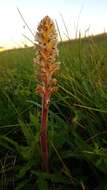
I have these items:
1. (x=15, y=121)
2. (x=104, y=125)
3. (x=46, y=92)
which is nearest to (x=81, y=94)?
(x=104, y=125)

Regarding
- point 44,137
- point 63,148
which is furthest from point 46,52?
point 63,148

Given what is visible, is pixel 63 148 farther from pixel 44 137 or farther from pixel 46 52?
pixel 46 52

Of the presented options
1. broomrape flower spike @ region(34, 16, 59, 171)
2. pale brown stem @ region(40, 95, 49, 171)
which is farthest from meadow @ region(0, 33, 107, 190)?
broomrape flower spike @ region(34, 16, 59, 171)

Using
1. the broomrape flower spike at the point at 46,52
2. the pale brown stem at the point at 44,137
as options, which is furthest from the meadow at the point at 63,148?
the broomrape flower spike at the point at 46,52

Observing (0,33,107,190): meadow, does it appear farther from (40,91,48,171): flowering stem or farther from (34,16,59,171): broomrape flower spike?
(34,16,59,171): broomrape flower spike

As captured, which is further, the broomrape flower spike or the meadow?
the meadow

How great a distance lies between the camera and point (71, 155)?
1.83m

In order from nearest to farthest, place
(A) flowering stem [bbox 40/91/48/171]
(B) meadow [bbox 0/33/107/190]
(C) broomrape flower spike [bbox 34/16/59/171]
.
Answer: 1. (C) broomrape flower spike [bbox 34/16/59/171]
2. (A) flowering stem [bbox 40/91/48/171]
3. (B) meadow [bbox 0/33/107/190]

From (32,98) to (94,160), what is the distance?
1.03 meters

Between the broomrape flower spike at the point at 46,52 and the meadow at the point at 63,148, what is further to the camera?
the meadow at the point at 63,148

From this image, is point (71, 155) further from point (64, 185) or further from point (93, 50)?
point (93, 50)

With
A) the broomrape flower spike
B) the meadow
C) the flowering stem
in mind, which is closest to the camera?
the broomrape flower spike

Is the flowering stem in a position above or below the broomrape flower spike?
below

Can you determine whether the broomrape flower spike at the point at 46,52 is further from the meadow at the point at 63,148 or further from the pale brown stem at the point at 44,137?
the meadow at the point at 63,148
